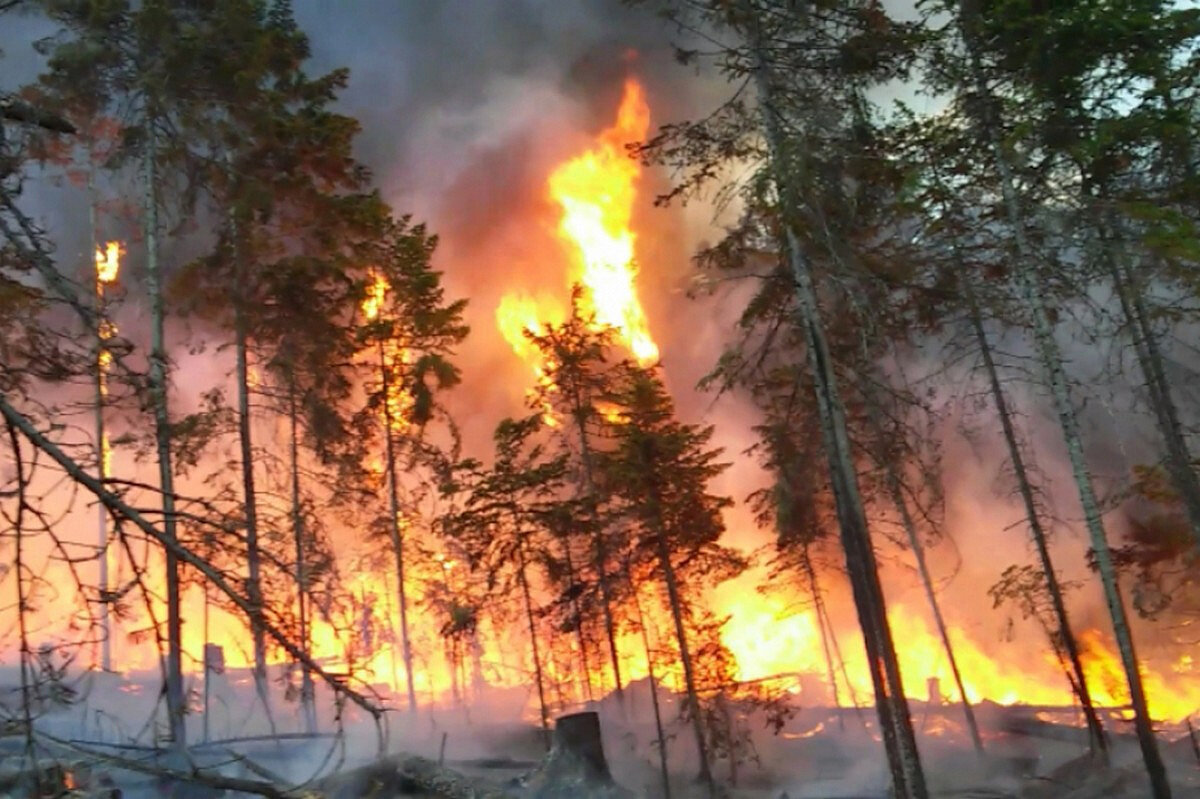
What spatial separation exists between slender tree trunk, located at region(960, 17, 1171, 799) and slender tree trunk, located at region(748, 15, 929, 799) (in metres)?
3.93

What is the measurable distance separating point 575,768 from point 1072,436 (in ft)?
34.3

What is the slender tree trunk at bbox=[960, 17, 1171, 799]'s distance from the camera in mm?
13703

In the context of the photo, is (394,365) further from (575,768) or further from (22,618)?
(22,618)

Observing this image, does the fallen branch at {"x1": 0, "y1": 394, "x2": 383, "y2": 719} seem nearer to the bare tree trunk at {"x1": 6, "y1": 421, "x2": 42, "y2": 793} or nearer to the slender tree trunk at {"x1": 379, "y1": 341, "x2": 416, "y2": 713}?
the bare tree trunk at {"x1": 6, "y1": 421, "x2": 42, "y2": 793}

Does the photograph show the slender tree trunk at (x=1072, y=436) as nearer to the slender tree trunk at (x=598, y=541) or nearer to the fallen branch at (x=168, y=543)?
the slender tree trunk at (x=598, y=541)

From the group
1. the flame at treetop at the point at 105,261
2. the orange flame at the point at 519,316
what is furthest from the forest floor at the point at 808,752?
the orange flame at the point at 519,316

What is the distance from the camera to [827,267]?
547 inches

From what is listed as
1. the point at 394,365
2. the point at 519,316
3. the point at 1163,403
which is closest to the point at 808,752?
the point at 1163,403

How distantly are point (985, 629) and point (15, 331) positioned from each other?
1453 inches

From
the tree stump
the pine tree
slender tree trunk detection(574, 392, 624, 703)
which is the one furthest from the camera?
slender tree trunk detection(574, 392, 624, 703)

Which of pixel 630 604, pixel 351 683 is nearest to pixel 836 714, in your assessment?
pixel 630 604

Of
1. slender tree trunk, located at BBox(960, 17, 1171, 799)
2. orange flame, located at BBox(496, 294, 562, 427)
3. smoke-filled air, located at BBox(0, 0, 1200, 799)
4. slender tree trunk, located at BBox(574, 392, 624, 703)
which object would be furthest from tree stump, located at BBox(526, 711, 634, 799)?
orange flame, located at BBox(496, 294, 562, 427)

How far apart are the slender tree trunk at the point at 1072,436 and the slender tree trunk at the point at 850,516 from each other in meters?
3.93

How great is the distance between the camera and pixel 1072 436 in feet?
48.5
